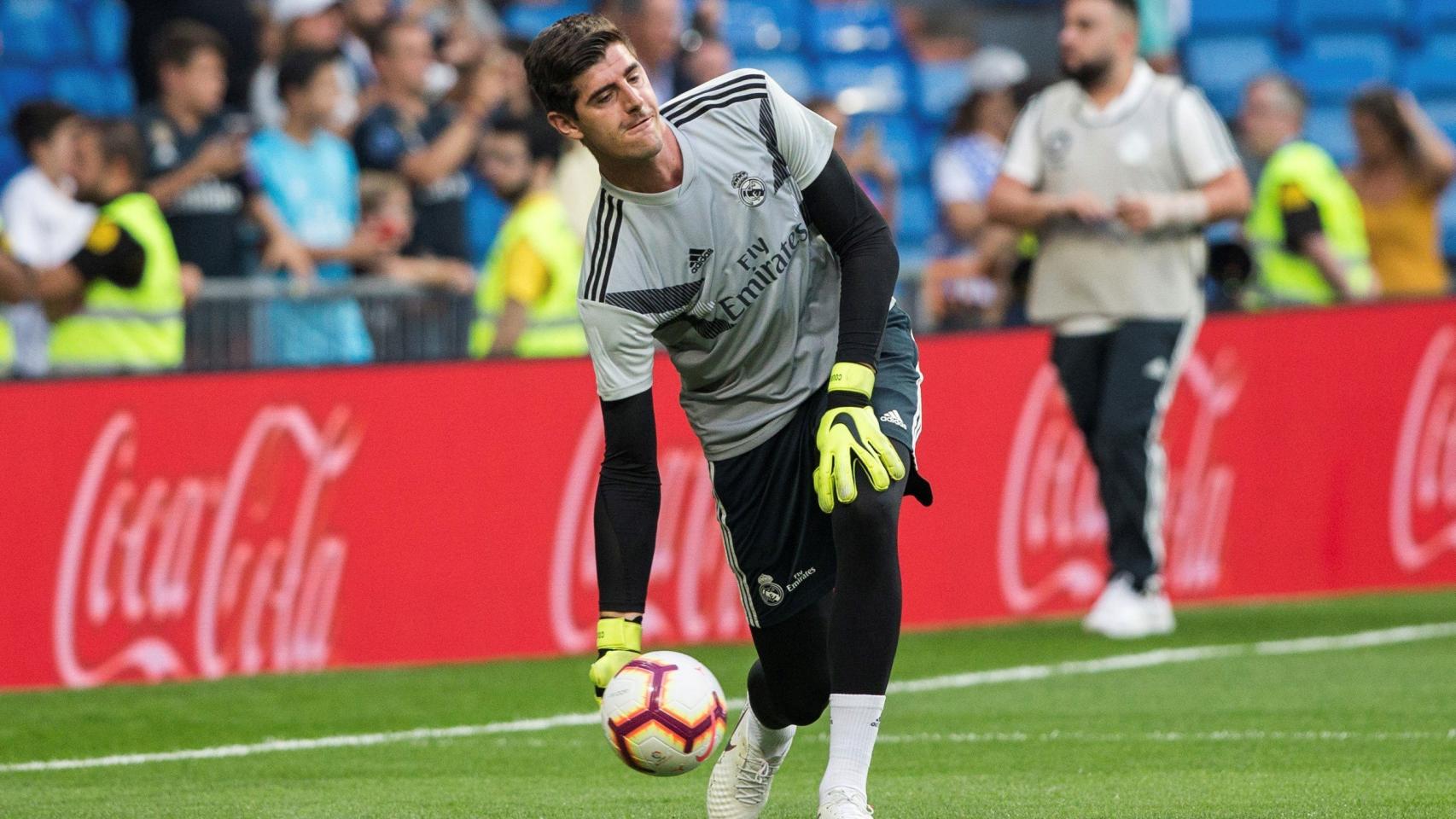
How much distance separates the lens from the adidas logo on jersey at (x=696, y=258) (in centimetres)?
557

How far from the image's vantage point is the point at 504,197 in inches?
449

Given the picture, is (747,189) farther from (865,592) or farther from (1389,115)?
(1389,115)

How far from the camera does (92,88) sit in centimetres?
1466

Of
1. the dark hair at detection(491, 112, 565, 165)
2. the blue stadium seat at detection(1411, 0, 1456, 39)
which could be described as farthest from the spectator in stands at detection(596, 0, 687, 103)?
the blue stadium seat at detection(1411, 0, 1456, 39)

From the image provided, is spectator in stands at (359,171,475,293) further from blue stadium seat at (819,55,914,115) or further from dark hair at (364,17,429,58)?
blue stadium seat at (819,55,914,115)

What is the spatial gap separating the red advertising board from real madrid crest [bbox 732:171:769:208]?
4.11 metres

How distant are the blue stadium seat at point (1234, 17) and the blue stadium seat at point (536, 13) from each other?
16.9ft

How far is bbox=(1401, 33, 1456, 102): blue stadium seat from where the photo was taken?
60.9 feet

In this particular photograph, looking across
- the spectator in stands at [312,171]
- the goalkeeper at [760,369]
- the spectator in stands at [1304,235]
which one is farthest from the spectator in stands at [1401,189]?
the goalkeeper at [760,369]

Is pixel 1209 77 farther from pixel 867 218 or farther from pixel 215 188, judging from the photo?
pixel 867 218

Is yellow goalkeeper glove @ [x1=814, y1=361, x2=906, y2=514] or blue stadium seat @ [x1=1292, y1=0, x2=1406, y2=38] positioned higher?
yellow goalkeeper glove @ [x1=814, y1=361, x2=906, y2=514]

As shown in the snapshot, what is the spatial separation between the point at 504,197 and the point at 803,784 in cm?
528

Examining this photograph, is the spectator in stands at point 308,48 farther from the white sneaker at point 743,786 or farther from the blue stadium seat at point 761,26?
the white sneaker at point 743,786

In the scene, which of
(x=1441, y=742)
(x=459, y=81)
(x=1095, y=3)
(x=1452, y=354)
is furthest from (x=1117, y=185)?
(x=459, y=81)
